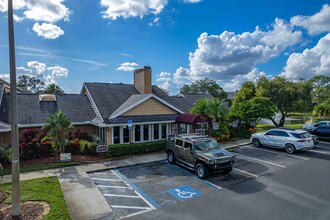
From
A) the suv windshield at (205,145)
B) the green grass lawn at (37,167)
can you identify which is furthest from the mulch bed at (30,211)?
the suv windshield at (205,145)

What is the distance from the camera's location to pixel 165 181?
10430 mm

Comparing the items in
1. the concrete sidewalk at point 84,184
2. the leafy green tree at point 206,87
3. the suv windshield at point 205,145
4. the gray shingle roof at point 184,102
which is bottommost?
the concrete sidewalk at point 84,184

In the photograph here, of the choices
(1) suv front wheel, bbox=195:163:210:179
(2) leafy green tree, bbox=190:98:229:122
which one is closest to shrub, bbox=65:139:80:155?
(1) suv front wheel, bbox=195:163:210:179

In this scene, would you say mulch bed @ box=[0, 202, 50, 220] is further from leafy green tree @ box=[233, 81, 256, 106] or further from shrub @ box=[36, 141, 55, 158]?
leafy green tree @ box=[233, 81, 256, 106]

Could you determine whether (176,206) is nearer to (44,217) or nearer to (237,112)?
(44,217)

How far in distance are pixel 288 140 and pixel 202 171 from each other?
29.6 ft

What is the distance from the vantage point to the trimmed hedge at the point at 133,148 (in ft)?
47.9

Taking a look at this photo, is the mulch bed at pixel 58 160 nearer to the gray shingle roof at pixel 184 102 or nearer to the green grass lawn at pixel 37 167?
the green grass lawn at pixel 37 167

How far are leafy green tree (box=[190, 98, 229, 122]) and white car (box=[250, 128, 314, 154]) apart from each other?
412cm

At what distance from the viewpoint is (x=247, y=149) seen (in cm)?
1745

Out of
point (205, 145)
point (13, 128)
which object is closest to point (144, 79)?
point (205, 145)

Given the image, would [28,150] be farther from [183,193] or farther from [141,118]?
[183,193]

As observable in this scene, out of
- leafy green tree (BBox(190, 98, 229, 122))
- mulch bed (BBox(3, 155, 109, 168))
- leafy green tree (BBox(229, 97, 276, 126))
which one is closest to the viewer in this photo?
mulch bed (BBox(3, 155, 109, 168))

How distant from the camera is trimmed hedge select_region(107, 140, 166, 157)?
14.6 m
